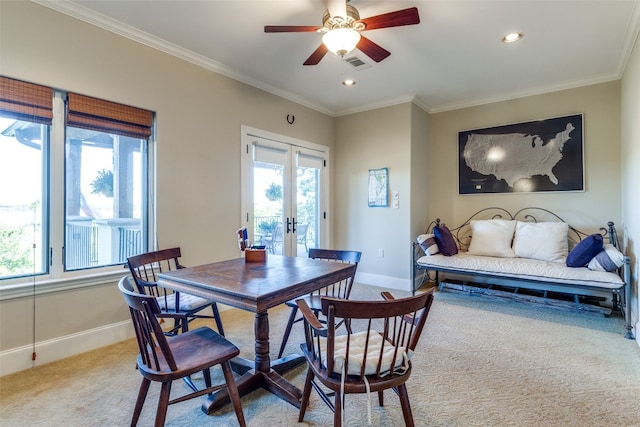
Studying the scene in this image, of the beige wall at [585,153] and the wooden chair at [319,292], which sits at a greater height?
the beige wall at [585,153]

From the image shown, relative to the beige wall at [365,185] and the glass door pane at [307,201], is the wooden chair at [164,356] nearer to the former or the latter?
the glass door pane at [307,201]

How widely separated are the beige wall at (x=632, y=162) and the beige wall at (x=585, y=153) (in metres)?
0.25

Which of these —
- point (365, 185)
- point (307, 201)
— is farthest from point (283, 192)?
point (365, 185)

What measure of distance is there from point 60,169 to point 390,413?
9.64ft

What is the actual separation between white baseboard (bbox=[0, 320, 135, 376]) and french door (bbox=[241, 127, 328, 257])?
1.61 metres

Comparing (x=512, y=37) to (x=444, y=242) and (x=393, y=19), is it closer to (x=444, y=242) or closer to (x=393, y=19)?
(x=393, y=19)

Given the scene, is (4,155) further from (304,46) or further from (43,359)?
(304,46)

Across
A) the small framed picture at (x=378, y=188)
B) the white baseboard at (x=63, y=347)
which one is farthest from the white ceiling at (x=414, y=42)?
the white baseboard at (x=63, y=347)

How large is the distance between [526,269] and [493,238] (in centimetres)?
74

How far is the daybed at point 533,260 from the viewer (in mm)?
3115

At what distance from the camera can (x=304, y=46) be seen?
3.05 meters

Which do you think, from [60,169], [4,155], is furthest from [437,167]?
[4,155]

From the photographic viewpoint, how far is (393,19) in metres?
2.12

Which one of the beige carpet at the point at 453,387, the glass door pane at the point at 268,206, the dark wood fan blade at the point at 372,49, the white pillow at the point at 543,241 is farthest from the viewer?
the glass door pane at the point at 268,206
